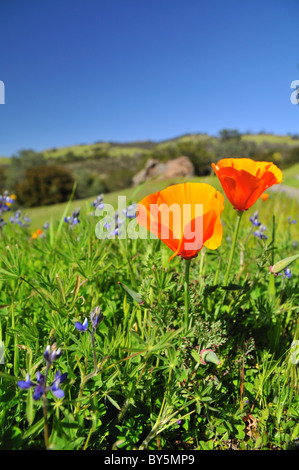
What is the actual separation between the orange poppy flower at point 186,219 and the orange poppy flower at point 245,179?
11 centimetres

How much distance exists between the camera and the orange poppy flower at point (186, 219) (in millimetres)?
701

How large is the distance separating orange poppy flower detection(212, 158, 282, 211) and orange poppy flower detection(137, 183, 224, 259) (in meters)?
0.11

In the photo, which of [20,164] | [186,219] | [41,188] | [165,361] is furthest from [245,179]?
[20,164]

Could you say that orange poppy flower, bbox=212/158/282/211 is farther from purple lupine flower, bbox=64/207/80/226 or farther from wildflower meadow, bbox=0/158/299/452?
purple lupine flower, bbox=64/207/80/226

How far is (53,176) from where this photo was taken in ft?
58.9

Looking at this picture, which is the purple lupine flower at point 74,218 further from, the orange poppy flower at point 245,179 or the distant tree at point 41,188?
the distant tree at point 41,188

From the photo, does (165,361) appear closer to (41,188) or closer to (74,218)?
(74,218)

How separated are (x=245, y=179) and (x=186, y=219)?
245 mm

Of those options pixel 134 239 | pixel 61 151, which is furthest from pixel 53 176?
pixel 61 151

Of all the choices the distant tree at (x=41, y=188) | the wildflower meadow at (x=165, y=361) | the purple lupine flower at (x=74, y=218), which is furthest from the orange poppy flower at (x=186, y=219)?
the distant tree at (x=41, y=188)

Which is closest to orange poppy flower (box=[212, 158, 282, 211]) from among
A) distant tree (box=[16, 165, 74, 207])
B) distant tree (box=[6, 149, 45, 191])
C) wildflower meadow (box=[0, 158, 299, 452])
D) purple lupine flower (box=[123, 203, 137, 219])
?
wildflower meadow (box=[0, 158, 299, 452])

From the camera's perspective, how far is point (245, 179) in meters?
0.82

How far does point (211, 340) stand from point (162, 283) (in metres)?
0.25

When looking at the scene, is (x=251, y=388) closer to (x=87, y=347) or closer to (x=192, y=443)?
(x=192, y=443)
